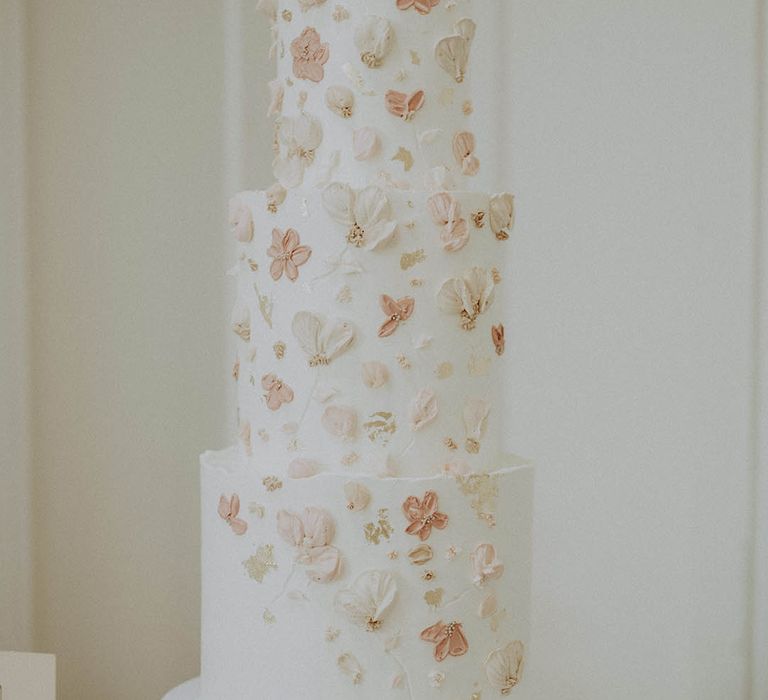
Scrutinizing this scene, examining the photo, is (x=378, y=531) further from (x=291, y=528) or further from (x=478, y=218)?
(x=478, y=218)

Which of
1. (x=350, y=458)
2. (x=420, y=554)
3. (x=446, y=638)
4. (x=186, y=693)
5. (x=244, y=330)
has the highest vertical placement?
(x=244, y=330)

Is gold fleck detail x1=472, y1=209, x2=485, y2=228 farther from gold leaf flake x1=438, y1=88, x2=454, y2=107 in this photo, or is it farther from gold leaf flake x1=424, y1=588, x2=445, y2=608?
gold leaf flake x1=424, y1=588, x2=445, y2=608

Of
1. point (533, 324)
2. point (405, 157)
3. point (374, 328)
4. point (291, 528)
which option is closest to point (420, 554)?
point (291, 528)

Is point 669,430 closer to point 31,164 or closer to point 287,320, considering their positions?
point 287,320

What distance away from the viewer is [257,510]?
1.24 metres

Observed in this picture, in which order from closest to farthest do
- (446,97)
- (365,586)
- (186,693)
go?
(365,586)
(446,97)
(186,693)

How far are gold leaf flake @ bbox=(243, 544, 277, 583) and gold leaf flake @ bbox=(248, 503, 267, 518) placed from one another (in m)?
0.04

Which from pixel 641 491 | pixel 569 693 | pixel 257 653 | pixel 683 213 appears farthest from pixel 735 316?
pixel 257 653

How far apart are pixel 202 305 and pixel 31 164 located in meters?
0.44

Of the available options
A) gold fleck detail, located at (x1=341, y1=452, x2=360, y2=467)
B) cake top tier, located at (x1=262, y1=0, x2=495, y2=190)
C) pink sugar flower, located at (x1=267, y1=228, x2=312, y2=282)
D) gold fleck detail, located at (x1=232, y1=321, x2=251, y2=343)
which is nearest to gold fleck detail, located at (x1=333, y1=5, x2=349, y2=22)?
cake top tier, located at (x1=262, y1=0, x2=495, y2=190)

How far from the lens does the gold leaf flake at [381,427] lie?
123 centimetres

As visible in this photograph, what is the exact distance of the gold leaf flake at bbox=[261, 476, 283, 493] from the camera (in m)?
1.22

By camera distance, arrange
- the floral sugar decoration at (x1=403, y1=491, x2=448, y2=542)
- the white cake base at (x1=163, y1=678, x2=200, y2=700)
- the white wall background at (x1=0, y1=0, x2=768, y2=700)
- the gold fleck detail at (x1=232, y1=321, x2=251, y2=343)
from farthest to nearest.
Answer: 1. the white wall background at (x1=0, y1=0, x2=768, y2=700)
2. the white cake base at (x1=163, y1=678, x2=200, y2=700)
3. the gold fleck detail at (x1=232, y1=321, x2=251, y2=343)
4. the floral sugar decoration at (x1=403, y1=491, x2=448, y2=542)

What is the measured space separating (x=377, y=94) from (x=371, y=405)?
1.29ft
